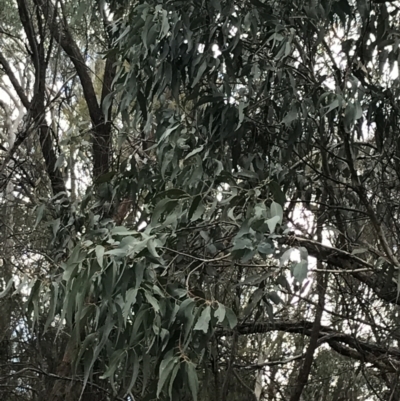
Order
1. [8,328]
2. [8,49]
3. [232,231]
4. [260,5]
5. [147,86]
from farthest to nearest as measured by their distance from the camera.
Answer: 1. [8,49]
2. [8,328]
3. [232,231]
4. [147,86]
5. [260,5]

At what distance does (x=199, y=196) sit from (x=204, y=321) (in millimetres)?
355

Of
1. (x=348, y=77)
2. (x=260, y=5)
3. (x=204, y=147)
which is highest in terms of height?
(x=260, y=5)

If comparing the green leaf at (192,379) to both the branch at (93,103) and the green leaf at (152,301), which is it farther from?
the branch at (93,103)

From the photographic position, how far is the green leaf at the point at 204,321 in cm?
133

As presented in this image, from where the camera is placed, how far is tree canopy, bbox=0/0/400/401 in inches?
56.2

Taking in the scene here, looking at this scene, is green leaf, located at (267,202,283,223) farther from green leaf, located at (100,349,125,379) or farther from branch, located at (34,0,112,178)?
branch, located at (34,0,112,178)

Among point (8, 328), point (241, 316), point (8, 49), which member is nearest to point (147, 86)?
point (241, 316)

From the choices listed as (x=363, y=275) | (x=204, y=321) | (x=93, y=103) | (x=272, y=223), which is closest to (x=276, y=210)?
(x=272, y=223)

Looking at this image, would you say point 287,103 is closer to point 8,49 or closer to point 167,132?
point 167,132

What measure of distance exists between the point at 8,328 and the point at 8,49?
7.36 feet

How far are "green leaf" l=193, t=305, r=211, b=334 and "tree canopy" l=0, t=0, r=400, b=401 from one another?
0.03 ft

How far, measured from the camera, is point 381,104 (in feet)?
6.52

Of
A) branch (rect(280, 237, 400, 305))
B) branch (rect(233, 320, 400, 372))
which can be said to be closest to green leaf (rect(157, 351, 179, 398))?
branch (rect(280, 237, 400, 305))

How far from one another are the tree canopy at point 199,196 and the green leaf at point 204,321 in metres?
0.01
